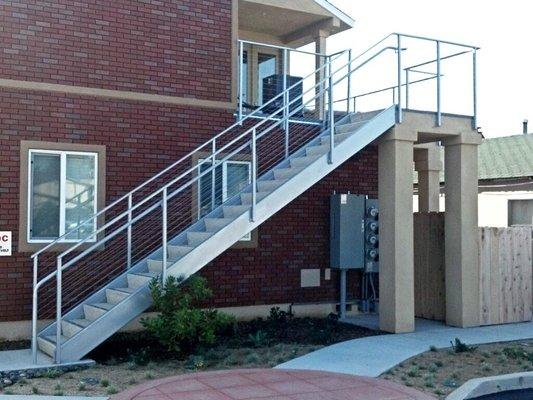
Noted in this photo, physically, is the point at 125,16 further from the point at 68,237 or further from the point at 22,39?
the point at 68,237

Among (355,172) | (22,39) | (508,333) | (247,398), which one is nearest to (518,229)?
(508,333)

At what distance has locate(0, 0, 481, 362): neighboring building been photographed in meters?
10.7

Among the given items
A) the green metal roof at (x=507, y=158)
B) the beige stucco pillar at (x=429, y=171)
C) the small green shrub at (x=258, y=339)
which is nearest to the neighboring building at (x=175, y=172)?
the small green shrub at (x=258, y=339)

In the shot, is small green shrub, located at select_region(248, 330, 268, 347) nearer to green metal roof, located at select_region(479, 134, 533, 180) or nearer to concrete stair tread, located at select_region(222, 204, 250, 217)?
concrete stair tread, located at select_region(222, 204, 250, 217)

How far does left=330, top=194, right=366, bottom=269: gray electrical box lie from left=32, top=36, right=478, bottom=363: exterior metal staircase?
153cm

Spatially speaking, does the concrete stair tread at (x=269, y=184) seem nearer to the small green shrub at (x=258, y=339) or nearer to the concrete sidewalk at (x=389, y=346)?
the small green shrub at (x=258, y=339)

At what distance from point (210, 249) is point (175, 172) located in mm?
2493

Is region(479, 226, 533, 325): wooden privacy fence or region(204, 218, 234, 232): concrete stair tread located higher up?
region(204, 218, 234, 232): concrete stair tread

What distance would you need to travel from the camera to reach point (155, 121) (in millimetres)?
12078

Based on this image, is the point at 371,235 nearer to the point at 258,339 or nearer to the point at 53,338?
the point at 258,339

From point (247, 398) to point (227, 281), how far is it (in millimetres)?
5268

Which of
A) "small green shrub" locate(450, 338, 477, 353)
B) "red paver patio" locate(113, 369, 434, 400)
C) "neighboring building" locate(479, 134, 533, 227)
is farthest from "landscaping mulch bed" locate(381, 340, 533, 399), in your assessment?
"neighboring building" locate(479, 134, 533, 227)

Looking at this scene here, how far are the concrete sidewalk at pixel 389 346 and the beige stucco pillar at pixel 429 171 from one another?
434 centimetres

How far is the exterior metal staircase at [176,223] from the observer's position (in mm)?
9680
